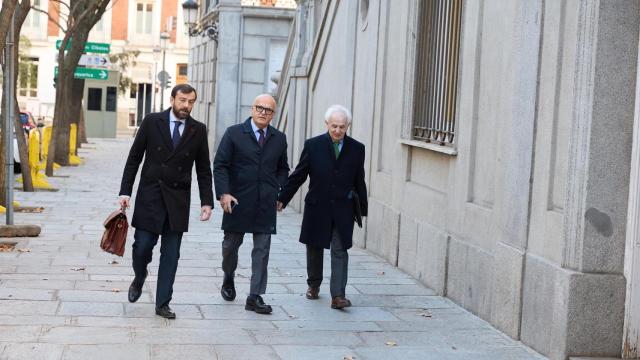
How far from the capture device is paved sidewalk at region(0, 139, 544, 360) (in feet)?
26.0

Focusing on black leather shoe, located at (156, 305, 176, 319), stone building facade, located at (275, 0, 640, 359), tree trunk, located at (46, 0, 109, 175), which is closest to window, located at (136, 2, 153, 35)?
tree trunk, located at (46, 0, 109, 175)

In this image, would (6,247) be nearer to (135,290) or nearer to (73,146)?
(135,290)

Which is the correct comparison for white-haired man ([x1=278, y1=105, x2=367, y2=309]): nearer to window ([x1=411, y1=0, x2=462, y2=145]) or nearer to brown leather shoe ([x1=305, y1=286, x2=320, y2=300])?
brown leather shoe ([x1=305, y1=286, x2=320, y2=300])

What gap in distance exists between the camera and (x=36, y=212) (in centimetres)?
1762

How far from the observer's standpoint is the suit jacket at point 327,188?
32.4ft

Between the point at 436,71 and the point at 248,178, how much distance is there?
3303 mm

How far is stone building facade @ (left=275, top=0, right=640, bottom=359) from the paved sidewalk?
45cm

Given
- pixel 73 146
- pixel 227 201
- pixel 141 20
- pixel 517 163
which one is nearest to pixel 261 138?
pixel 227 201

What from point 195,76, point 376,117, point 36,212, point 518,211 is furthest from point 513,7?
point 195,76

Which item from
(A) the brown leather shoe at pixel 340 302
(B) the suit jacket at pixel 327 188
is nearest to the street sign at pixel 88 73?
(B) the suit jacket at pixel 327 188

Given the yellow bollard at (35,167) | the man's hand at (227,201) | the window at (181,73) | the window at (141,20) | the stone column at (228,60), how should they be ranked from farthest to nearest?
the window at (141,20), the window at (181,73), the stone column at (228,60), the yellow bollard at (35,167), the man's hand at (227,201)

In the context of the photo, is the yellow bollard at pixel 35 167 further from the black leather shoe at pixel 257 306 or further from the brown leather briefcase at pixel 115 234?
the brown leather briefcase at pixel 115 234

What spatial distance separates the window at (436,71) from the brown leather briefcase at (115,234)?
366 centimetres

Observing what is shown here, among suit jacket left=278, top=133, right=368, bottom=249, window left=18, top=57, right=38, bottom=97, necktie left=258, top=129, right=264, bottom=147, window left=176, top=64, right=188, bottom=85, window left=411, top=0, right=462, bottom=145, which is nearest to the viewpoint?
necktie left=258, top=129, right=264, bottom=147
